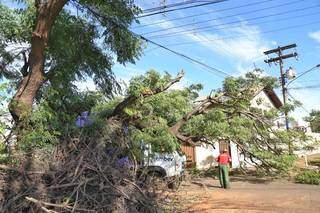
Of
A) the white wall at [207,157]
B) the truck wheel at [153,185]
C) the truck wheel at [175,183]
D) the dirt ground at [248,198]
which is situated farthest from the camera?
the white wall at [207,157]

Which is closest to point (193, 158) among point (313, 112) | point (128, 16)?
point (128, 16)

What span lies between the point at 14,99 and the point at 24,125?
70cm

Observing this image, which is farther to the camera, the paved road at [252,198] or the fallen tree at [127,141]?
the paved road at [252,198]

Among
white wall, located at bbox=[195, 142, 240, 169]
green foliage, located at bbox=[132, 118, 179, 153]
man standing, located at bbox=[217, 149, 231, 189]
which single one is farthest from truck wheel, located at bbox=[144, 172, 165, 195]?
white wall, located at bbox=[195, 142, 240, 169]

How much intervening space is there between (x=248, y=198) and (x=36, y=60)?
26.9 ft

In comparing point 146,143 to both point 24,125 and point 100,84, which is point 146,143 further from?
point 24,125

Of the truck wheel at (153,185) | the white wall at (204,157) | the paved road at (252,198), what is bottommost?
the paved road at (252,198)

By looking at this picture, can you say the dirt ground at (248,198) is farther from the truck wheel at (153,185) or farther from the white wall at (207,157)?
the white wall at (207,157)

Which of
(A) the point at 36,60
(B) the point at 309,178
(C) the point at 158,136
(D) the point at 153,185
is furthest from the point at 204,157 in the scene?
(A) the point at 36,60

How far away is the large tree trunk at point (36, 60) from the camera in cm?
1077

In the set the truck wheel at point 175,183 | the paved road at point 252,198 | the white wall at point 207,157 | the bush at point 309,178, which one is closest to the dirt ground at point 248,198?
the paved road at point 252,198

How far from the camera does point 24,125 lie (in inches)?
437

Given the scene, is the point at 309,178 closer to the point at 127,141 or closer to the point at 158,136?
the point at 158,136

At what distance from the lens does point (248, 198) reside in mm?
15406
